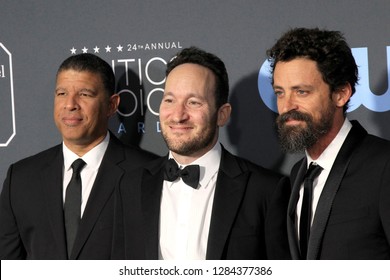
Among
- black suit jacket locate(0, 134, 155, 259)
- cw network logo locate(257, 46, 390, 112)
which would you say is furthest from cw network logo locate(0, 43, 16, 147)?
cw network logo locate(257, 46, 390, 112)

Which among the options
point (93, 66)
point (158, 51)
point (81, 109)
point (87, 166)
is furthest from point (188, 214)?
point (158, 51)

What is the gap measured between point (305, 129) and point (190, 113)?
1.47 feet

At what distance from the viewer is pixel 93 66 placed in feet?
10.2

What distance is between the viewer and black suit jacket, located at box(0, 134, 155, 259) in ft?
9.64

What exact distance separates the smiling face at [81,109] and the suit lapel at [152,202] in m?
0.38

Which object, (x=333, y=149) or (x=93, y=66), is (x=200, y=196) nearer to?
(x=333, y=149)

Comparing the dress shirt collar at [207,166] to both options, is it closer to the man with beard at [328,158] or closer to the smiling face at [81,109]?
the man with beard at [328,158]

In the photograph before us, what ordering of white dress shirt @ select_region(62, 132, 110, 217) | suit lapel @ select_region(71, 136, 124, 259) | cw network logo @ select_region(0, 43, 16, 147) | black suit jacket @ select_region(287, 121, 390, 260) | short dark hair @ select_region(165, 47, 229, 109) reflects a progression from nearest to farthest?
1. black suit jacket @ select_region(287, 121, 390, 260)
2. short dark hair @ select_region(165, 47, 229, 109)
3. suit lapel @ select_region(71, 136, 124, 259)
4. white dress shirt @ select_region(62, 132, 110, 217)
5. cw network logo @ select_region(0, 43, 16, 147)

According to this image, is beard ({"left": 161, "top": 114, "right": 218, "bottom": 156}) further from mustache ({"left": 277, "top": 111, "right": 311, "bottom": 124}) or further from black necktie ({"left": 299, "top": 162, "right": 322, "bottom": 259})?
black necktie ({"left": 299, "top": 162, "right": 322, "bottom": 259})

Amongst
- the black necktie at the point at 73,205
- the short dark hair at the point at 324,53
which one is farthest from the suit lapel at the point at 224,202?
the black necktie at the point at 73,205

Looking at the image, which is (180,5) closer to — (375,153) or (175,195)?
(175,195)

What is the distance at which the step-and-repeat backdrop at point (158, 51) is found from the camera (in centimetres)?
310
